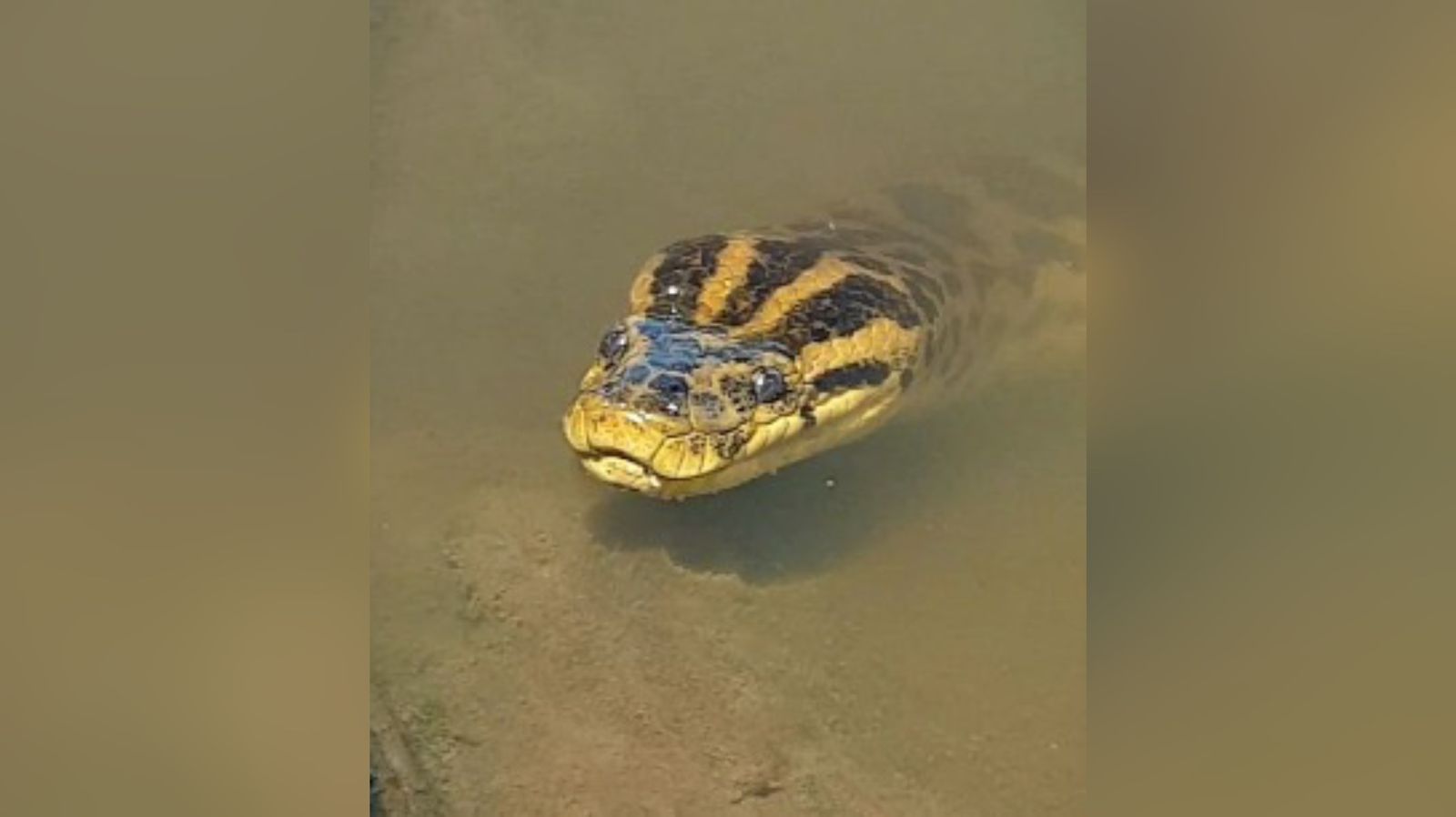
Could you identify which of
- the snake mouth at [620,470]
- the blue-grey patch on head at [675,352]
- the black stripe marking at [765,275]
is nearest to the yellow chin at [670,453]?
the snake mouth at [620,470]

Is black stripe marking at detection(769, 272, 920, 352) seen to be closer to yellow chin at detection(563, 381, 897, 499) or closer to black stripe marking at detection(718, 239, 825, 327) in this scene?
black stripe marking at detection(718, 239, 825, 327)

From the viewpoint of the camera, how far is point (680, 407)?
8.16 feet

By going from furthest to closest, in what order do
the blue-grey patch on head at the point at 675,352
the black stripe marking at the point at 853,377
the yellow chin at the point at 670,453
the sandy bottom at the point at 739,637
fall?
the black stripe marking at the point at 853,377, the blue-grey patch on head at the point at 675,352, the yellow chin at the point at 670,453, the sandy bottom at the point at 739,637

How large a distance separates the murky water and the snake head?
85 mm

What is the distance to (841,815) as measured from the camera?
195 centimetres

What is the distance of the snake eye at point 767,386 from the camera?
261 centimetres

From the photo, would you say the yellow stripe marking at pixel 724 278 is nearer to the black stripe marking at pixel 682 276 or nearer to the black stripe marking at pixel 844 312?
the black stripe marking at pixel 682 276

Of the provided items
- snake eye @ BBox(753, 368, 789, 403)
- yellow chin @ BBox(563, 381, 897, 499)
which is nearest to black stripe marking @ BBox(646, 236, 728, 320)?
snake eye @ BBox(753, 368, 789, 403)

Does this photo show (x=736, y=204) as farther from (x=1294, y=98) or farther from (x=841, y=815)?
(x=1294, y=98)

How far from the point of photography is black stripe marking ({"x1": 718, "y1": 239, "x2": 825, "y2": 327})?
281cm

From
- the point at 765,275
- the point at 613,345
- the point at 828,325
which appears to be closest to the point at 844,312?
the point at 828,325

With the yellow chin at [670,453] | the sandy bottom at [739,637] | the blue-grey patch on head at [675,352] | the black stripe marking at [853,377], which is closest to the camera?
the sandy bottom at [739,637]

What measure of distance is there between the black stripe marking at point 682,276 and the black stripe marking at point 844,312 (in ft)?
0.56

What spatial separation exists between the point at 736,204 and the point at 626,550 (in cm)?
106
